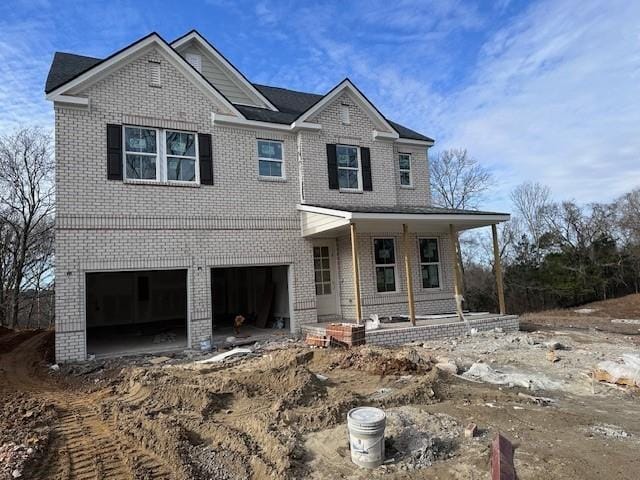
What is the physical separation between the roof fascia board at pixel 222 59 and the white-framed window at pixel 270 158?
2.15 m

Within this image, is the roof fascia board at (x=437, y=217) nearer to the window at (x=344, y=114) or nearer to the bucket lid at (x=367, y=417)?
the window at (x=344, y=114)

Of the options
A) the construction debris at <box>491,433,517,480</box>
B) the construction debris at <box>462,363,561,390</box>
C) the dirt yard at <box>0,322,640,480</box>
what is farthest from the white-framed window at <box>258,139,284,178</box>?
the construction debris at <box>491,433,517,480</box>

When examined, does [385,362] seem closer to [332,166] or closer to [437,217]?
[437,217]

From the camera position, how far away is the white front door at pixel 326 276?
13508 mm

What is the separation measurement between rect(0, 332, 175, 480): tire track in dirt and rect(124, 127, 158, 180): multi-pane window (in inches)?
225

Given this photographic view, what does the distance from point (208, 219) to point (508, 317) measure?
949 centimetres

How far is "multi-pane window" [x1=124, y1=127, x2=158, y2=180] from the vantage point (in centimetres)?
1080

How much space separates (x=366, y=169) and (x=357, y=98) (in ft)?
8.14

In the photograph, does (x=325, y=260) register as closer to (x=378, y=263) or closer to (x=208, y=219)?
(x=378, y=263)

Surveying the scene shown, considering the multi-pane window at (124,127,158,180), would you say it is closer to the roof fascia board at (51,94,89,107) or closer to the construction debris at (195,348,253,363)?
the roof fascia board at (51,94,89,107)

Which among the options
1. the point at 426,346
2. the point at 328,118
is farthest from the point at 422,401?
the point at 328,118

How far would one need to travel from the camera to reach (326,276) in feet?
45.1

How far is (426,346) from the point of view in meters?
10.1

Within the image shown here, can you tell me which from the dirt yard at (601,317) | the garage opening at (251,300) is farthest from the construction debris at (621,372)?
the garage opening at (251,300)
